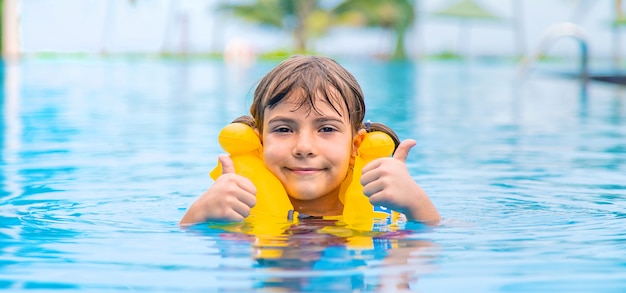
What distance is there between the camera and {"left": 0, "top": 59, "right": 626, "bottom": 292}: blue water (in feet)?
8.67

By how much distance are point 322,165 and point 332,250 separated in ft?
1.47

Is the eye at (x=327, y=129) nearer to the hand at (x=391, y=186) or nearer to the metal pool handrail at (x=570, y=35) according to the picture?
the hand at (x=391, y=186)

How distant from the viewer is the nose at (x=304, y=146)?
3250 millimetres

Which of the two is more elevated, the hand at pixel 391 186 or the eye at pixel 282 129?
Result: the eye at pixel 282 129

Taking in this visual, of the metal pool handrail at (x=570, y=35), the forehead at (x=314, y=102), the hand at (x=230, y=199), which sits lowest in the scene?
the hand at (x=230, y=199)

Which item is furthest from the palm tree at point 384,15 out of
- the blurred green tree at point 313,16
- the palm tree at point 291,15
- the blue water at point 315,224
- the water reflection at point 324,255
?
the water reflection at point 324,255

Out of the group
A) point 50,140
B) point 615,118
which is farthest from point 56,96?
point 615,118

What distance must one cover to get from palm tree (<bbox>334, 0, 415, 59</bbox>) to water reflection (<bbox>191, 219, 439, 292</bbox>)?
1443 inches

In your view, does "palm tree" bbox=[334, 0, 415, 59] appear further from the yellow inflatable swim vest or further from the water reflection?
the water reflection

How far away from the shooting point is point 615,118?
9.38 m

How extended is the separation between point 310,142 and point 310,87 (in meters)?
0.18

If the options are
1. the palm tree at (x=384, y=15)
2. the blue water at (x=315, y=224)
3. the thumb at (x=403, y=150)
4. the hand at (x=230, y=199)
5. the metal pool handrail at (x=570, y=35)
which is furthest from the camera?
the palm tree at (x=384, y=15)

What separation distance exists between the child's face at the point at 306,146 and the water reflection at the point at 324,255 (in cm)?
14

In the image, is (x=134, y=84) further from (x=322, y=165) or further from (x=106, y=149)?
(x=322, y=165)
